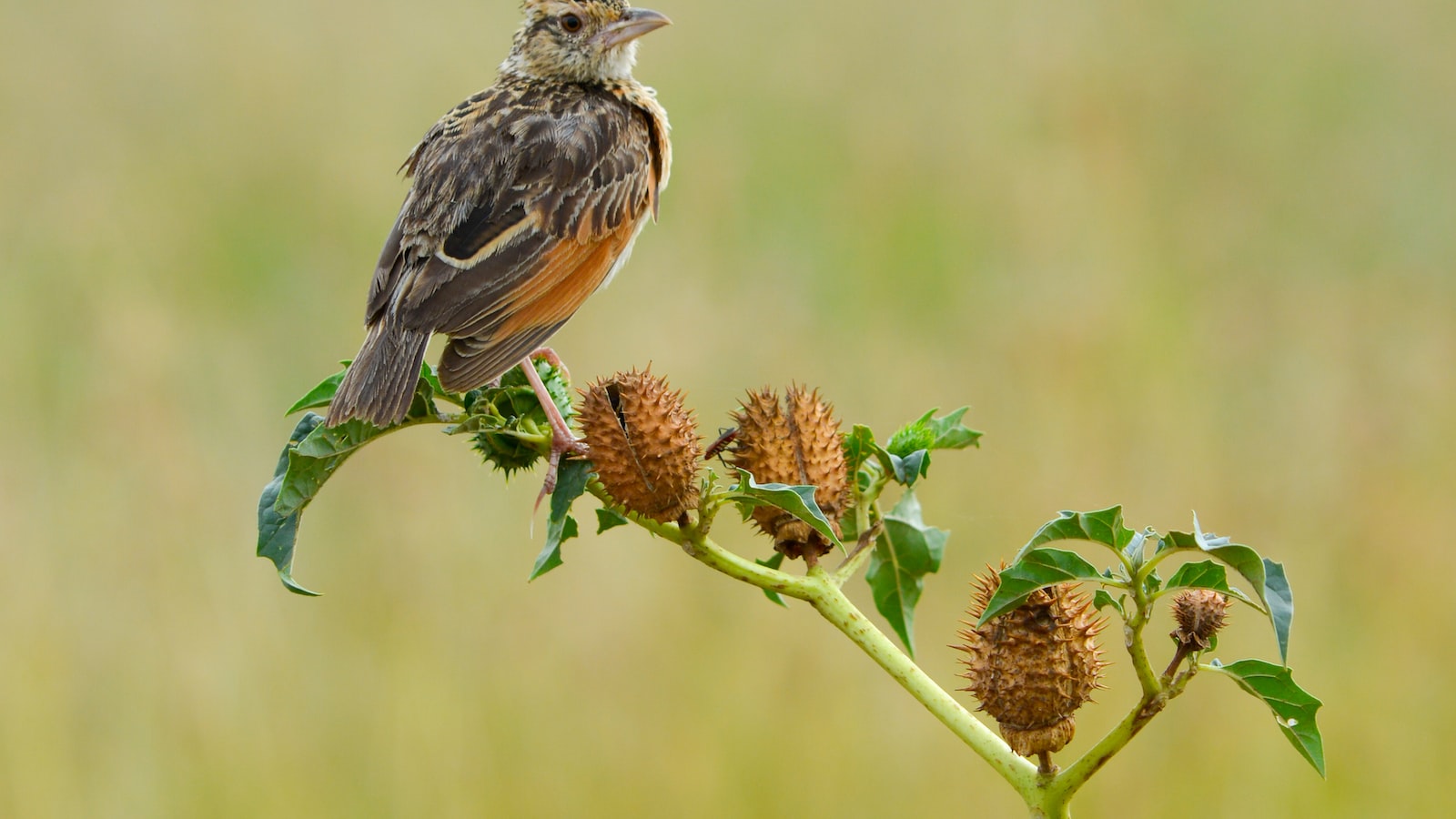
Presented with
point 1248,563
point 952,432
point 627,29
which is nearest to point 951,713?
point 1248,563

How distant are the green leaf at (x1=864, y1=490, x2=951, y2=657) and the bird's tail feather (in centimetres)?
103

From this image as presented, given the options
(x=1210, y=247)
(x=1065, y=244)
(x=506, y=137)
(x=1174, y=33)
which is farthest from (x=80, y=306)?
(x=1174, y=33)

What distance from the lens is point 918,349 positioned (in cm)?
798

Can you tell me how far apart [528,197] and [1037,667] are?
109 inches

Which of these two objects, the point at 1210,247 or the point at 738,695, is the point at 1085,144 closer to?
the point at 1210,247

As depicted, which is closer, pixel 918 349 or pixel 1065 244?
pixel 918 349

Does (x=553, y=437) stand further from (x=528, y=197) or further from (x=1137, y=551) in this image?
(x=528, y=197)

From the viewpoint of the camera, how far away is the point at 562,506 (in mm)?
2559

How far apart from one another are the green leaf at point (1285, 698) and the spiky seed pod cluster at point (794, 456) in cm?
75

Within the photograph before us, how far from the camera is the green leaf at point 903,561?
2.69m

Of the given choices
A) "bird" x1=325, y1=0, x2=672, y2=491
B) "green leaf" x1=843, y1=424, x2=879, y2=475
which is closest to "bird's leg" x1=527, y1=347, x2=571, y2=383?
"bird" x1=325, y1=0, x2=672, y2=491

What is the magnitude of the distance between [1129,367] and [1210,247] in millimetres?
1943

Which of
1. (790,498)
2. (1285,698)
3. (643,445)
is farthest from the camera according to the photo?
(643,445)

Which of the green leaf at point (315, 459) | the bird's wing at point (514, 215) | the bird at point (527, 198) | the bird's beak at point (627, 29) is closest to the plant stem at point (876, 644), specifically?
the green leaf at point (315, 459)
